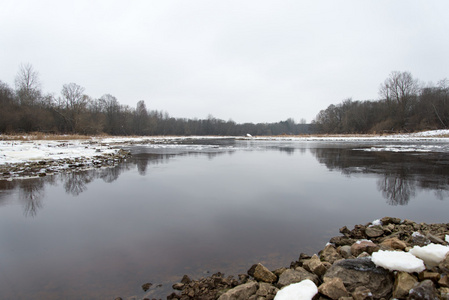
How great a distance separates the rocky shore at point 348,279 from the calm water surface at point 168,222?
35cm

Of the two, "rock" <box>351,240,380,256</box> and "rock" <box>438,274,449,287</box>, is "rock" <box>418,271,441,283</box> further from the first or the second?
"rock" <box>351,240,380,256</box>

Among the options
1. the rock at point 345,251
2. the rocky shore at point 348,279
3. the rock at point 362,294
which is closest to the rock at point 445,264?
the rocky shore at point 348,279

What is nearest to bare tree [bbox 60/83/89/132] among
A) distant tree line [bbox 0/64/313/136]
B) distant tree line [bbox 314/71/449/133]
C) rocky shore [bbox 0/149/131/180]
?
distant tree line [bbox 0/64/313/136]

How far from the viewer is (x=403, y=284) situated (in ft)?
8.43

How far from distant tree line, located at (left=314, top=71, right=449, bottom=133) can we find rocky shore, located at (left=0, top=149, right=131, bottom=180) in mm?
61733

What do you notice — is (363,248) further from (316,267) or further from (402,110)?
(402,110)

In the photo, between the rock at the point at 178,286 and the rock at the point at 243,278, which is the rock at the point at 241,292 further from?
the rock at the point at 178,286

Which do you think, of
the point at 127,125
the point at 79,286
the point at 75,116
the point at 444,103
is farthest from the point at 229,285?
the point at 127,125

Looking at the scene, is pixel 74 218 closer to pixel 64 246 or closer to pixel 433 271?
pixel 64 246

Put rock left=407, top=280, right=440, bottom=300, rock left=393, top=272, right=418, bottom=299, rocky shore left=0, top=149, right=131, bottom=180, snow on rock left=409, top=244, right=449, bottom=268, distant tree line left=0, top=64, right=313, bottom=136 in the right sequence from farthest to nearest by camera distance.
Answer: distant tree line left=0, top=64, right=313, bottom=136 → rocky shore left=0, top=149, right=131, bottom=180 → snow on rock left=409, top=244, right=449, bottom=268 → rock left=393, top=272, right=418, bottom=299 → rock left=407, top=280, right=440, bottom=300

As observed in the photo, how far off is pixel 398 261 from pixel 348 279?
2.07ft

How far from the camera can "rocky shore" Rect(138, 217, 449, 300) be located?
2.59 m

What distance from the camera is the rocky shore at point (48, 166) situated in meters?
10.4

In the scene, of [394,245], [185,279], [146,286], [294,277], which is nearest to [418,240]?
[394,245]
